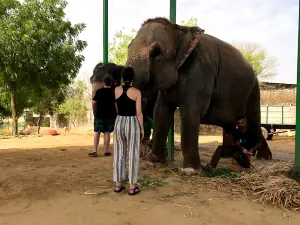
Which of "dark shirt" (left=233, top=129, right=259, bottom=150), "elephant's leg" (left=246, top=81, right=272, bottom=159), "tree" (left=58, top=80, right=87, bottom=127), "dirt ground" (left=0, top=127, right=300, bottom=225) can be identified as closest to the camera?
"dirt ground" (left=0, top=127, right=300, bottom=225)

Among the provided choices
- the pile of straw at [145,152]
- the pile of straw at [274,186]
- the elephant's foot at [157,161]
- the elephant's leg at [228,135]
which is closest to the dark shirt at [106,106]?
the pile of straw at [145,152]

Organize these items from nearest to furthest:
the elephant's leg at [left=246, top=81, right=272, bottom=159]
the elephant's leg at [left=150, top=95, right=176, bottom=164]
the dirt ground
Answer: the dirt ground < the elephant's leg at [left=150, top=95, right=176, bottom=164] < the elephant's leg at [left=246, top=81, right=272, bottom=159]

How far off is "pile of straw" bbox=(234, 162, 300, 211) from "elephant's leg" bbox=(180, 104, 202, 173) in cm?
68

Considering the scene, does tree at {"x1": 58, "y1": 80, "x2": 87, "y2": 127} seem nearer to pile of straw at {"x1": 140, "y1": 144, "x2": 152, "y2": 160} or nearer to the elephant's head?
pile of straw at {"x1": 140, "y1": 144, "x2": 152, "y2": 160}

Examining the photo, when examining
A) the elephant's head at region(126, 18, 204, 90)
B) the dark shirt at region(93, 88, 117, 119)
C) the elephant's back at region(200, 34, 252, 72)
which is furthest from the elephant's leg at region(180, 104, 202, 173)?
the dark shirt at region(93, 88, 117, 119)

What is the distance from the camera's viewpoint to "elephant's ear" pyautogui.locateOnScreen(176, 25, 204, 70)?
201 inches

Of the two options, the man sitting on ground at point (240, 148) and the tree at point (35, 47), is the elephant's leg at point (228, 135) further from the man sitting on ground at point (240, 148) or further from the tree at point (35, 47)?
the tree at point (35, 47)

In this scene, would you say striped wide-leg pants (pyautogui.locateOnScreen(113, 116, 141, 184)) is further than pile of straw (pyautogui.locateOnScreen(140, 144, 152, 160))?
No

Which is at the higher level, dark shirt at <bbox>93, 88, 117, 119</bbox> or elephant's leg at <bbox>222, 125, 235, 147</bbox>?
dark shirt at <bbox>93, 88, 117, 119</bbox>

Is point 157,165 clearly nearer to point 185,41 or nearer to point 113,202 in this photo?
point 113,202

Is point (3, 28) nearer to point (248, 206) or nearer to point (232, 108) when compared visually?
point (232, 108)

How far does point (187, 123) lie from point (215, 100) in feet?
3.11

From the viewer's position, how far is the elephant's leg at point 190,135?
5113 millimetres

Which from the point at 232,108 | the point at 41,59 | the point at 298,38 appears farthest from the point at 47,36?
the point at 298,38
